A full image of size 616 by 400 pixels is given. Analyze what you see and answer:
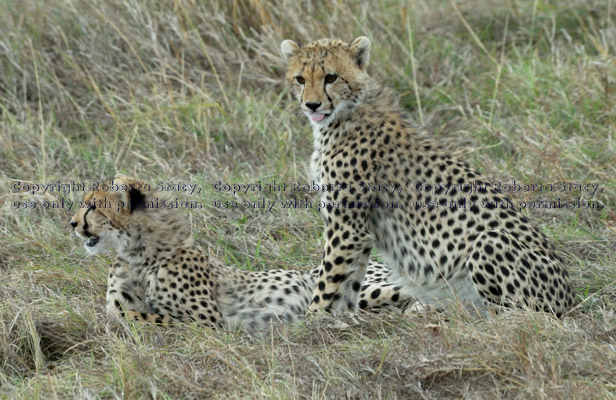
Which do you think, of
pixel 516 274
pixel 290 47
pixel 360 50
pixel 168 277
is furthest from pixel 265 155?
pixel 516 274

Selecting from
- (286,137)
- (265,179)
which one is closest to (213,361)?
(265,179)

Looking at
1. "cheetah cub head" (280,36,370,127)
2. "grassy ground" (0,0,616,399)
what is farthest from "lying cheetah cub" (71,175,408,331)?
"cheetah cub head" (280,36,370,127)

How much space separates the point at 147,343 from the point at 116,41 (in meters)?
2.93

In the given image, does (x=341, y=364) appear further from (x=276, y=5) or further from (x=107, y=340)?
(x=276, y=5)

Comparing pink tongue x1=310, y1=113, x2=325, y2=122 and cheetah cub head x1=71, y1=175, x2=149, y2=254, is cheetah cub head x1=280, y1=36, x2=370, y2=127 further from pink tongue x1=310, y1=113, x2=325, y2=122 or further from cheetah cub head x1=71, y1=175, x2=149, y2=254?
cheetah cub head x1=71, y1=175, x2=149, y2=254

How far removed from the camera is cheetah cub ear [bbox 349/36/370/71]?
12.9ft

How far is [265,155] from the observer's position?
514 centimetres

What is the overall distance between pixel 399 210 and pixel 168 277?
3.04 ft

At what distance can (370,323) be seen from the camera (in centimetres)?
345

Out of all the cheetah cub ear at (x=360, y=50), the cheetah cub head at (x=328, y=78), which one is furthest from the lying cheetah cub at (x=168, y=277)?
the cheetah cub ear at (x=360, y=50)

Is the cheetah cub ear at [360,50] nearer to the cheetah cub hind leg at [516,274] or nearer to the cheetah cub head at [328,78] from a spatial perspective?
the cheetah cub head at [328,78]

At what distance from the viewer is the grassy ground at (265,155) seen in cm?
297

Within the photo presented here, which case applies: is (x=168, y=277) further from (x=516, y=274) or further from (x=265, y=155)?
(x=265, y=155)

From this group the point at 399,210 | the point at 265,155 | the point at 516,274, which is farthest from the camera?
the point at 265,155
